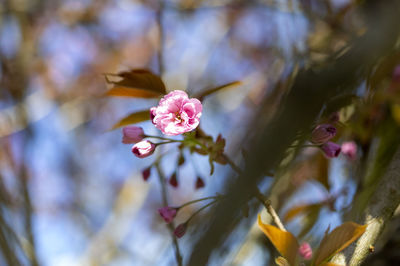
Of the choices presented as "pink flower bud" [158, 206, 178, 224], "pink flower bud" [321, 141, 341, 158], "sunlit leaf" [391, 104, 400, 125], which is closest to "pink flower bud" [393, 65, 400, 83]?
"sunlit leaf" [391, 104, 400, 125]

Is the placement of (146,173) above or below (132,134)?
below

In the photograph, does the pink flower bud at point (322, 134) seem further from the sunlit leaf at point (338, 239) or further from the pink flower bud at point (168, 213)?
the pink flower bud at point (168, 213)

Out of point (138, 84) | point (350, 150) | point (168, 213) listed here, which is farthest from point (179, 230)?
point (350, 150)

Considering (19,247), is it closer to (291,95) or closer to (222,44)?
(291,95)

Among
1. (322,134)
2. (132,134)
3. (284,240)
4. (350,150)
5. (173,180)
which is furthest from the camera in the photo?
(350,150)

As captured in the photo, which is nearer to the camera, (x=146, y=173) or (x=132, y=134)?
(x=132, y=134)

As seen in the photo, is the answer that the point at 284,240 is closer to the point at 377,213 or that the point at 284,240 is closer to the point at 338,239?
the point at 338,239

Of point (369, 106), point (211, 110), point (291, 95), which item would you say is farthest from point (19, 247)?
point (211, 110)
